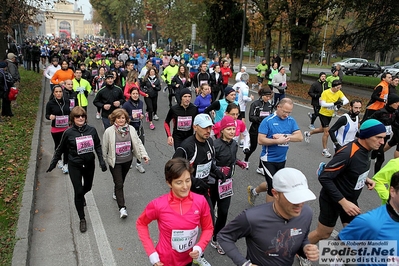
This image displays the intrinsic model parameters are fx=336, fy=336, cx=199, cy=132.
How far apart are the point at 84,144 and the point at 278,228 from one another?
342 cm

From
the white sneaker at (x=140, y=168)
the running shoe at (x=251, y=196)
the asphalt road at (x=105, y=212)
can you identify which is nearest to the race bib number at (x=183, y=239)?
the asphalt road at (x=105, y=212)

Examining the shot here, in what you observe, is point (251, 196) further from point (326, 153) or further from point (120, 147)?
point (326, 153)

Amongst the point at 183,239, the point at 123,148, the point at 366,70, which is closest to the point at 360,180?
the point at 183,239

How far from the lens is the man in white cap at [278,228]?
91.2 inches

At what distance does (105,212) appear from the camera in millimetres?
5480

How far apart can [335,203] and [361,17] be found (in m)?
19.5

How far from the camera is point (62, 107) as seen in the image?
695 centimetres

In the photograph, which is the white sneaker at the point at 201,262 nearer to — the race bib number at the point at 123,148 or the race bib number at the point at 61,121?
the race bib number at the point at 123,148

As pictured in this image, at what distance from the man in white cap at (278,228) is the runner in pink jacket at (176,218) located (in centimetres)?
50

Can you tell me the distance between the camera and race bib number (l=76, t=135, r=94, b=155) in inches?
191

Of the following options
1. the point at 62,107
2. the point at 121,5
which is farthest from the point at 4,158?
the point at 121,5

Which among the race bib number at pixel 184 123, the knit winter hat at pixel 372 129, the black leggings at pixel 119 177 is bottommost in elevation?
the black leggings at pixel 119 177

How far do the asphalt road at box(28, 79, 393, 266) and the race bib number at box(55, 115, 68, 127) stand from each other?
1042 mm

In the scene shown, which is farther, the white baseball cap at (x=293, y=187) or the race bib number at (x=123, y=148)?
the race bib number at (x=123, y=148)
